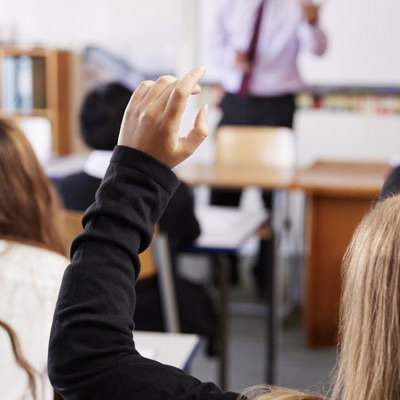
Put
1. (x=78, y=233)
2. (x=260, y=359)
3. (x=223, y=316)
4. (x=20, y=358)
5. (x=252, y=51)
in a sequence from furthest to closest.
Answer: (x=252, y=51)
(x=260, y=359)
(x=223, y=316)
(x=78, y=233)
(x=20, y=358)

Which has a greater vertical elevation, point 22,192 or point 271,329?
point 22,192

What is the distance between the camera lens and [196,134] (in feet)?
2.26

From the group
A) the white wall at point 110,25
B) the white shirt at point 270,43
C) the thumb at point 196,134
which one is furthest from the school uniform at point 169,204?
the white wall at point 110,25

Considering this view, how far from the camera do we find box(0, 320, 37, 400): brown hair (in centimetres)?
118

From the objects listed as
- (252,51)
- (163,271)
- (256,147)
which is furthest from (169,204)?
(252,51)

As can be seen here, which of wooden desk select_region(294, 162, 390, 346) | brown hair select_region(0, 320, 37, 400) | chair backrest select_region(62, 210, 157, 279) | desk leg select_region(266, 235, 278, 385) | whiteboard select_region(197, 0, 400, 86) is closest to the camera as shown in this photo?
brown hair select_region(0, 320, 37, 400)

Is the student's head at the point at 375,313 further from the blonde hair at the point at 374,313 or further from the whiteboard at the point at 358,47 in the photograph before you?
the whiteboard at the point at 358,47

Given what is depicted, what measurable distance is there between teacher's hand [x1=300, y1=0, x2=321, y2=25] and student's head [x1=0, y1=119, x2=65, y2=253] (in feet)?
11.2

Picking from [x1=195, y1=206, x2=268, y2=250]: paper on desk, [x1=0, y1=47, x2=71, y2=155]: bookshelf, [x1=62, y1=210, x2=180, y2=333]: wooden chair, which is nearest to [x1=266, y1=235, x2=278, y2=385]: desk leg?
[x1=195, y1=206, x2=268, y2=250]: paper on desk

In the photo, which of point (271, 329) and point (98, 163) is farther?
point (271, 329)

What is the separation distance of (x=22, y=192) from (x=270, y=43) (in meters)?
3.55

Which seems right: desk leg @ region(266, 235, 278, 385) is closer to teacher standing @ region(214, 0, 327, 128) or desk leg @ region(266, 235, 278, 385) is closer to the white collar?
the white collar

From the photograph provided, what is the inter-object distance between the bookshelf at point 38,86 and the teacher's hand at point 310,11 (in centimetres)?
191

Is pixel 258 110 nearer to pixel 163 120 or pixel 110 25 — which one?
pixel 110 25
